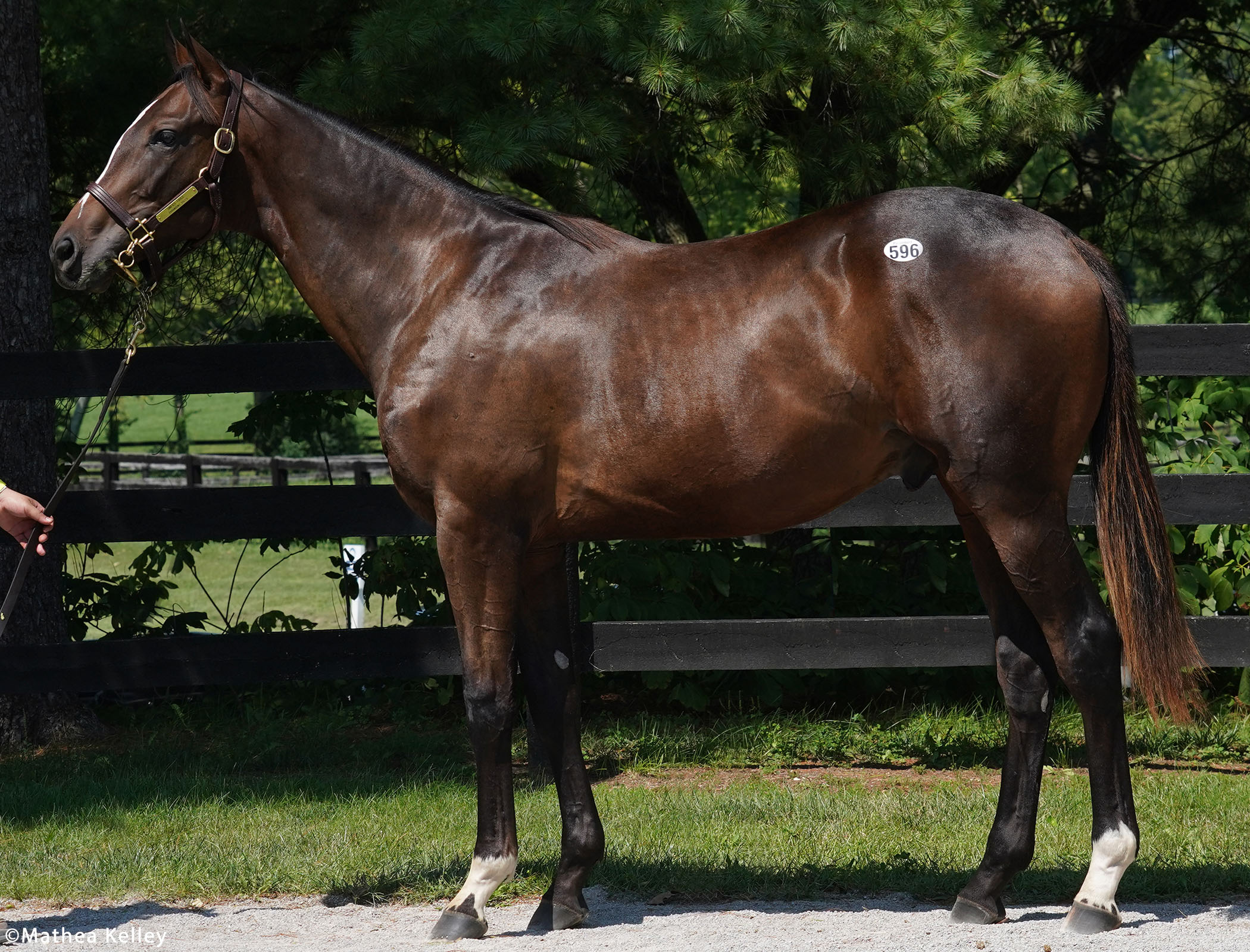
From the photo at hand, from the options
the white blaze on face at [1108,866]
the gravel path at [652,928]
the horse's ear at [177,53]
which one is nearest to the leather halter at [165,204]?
the horse's ear at [177,53]

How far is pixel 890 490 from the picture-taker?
211 inches

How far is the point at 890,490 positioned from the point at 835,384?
1991 mm

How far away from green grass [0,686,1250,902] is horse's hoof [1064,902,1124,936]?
376 mm

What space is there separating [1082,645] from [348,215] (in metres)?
2.44

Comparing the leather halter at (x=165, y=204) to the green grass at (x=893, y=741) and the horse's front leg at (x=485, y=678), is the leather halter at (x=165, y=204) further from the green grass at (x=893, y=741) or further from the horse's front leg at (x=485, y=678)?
the green grass at (x=893, y=741)

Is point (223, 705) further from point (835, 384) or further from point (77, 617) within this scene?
point (835, 384)

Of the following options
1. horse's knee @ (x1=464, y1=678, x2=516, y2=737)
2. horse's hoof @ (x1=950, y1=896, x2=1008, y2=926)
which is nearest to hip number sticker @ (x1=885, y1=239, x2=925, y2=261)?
horse's knee @ (x1=464, y1=678, x2=516, y2=737)

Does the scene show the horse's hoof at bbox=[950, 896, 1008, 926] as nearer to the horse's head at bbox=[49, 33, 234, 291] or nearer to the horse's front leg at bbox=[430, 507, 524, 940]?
the horse's front leg at bbox=[430, 507, 524, 940]

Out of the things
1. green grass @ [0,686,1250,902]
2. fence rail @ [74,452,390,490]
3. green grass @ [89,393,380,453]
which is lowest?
green grass @ [0,686,1250,902]

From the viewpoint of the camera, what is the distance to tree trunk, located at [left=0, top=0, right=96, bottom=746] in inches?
227

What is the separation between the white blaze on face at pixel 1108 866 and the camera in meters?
3.53

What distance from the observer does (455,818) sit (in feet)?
15.8

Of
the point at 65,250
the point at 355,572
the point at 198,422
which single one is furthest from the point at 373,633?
the point at 198,422

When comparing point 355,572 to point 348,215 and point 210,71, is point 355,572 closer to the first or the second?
point 348,215
